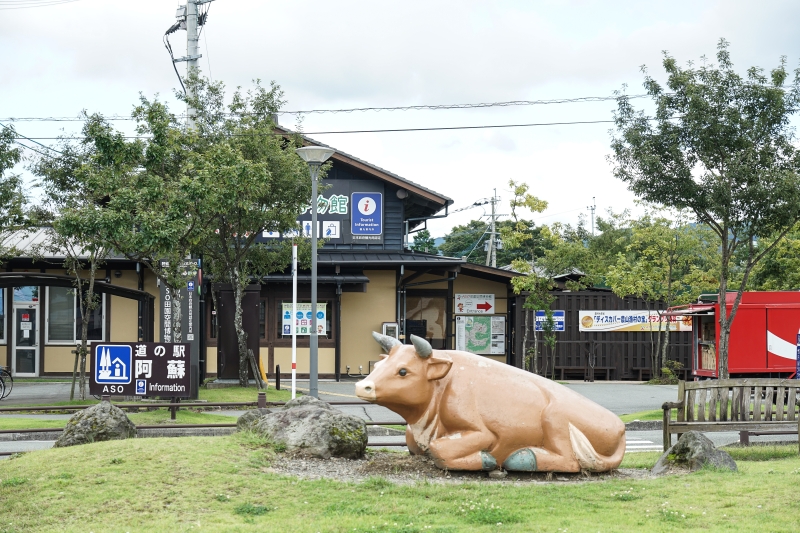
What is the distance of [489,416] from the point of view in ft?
30.5

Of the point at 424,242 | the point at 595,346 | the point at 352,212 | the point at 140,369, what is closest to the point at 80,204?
the point at 140,369

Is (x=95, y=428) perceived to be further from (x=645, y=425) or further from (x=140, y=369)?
(x=645, y=425)

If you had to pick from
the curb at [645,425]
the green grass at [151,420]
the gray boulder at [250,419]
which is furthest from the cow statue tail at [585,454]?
the green grass at [151,420]

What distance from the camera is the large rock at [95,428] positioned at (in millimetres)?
10328

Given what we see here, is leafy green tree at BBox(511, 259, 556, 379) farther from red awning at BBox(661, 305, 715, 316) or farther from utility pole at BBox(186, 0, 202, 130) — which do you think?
utility pole at BBox(186, 0, 202, 130)

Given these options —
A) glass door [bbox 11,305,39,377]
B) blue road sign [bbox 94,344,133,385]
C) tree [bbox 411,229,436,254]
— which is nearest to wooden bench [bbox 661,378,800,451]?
blue road sign [bbox 94,344,133,385]

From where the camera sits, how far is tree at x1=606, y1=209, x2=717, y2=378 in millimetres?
28156

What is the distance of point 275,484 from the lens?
8.45 metres

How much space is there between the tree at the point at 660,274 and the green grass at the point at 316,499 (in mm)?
18928

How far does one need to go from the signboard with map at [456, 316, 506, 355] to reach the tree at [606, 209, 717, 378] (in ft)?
13.9

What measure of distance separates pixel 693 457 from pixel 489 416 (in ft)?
7.92

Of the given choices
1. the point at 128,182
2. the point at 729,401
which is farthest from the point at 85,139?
the point at 729,401

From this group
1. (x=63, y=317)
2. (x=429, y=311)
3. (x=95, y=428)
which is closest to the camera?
(x=95, y=428)

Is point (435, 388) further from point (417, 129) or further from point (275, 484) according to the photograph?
point (417, 129)
